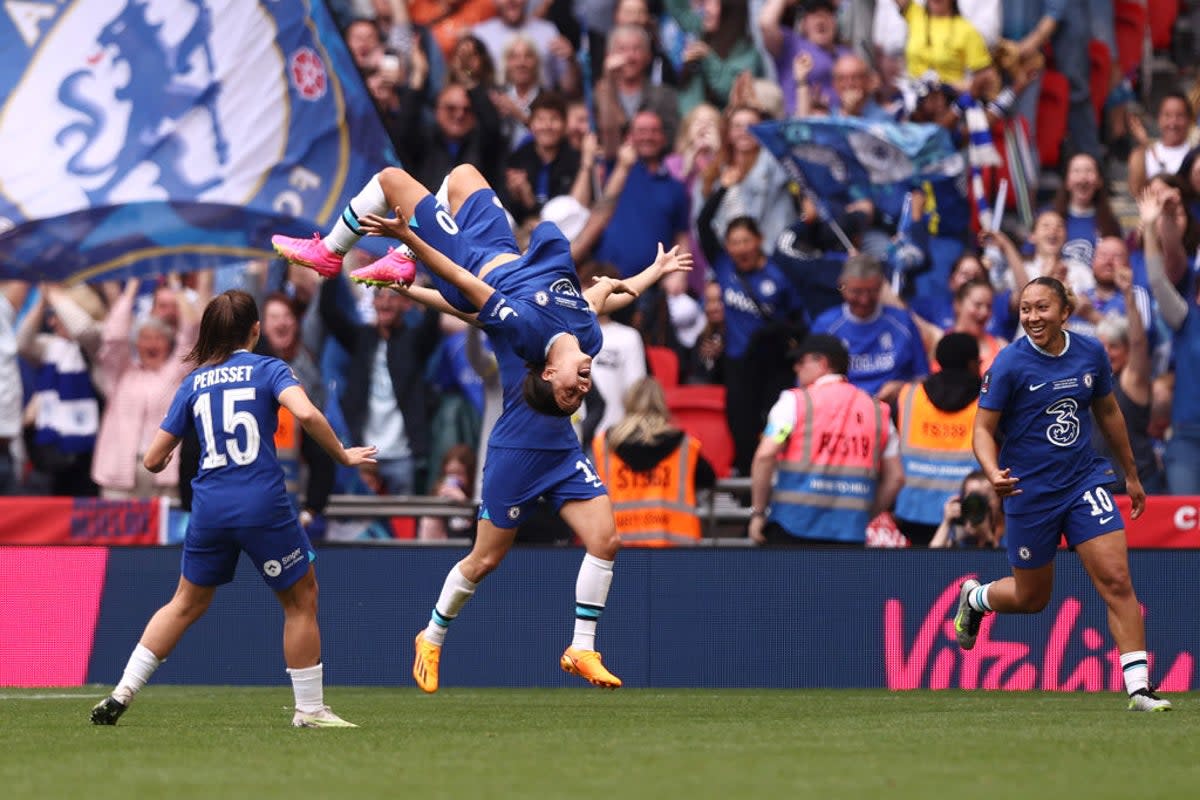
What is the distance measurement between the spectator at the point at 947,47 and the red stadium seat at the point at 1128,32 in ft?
5.08

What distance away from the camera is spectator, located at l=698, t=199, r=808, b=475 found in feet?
56.3

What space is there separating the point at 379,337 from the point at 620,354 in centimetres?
218

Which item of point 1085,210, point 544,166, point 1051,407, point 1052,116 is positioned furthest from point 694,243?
point 1051,407

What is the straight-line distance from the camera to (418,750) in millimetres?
9250

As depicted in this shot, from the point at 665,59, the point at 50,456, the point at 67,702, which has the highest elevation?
the point at 665,59

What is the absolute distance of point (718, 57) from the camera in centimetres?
1934

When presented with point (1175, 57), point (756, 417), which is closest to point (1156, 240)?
point (756, 417)

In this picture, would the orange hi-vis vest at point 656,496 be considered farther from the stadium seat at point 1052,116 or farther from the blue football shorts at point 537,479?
the stadium seat at point 1052,116

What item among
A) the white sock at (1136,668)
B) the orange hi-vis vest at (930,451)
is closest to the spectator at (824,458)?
the orange hi-vis vest at (930,451)

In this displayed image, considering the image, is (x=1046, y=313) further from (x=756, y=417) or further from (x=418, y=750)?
(x=756, y=417)

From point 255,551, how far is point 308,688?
0.72 m

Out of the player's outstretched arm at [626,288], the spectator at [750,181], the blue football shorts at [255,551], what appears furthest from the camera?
the spectator at [750,181]

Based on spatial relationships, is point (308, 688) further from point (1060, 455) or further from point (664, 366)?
point (664, 366)

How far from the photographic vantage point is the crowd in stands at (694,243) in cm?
1664
